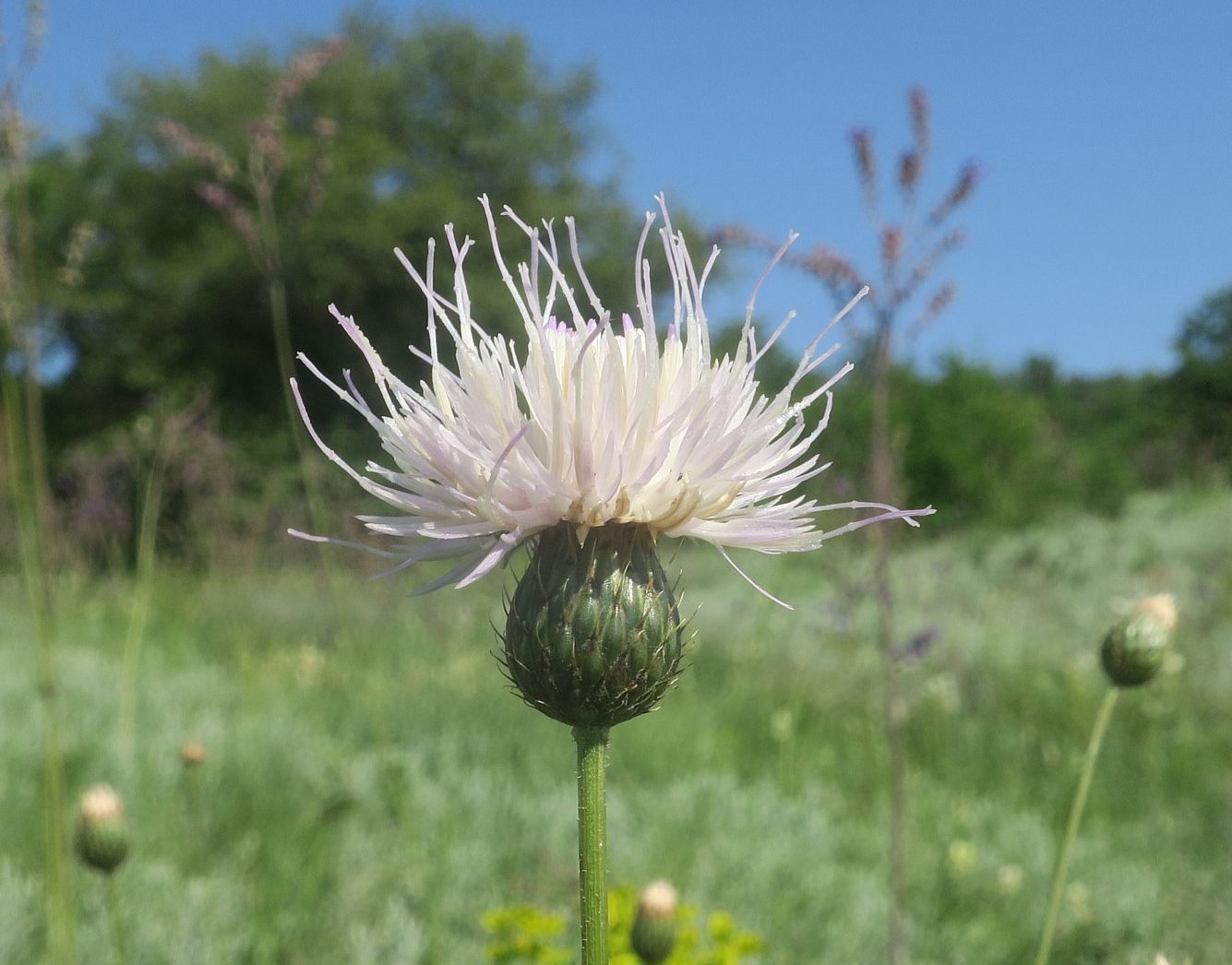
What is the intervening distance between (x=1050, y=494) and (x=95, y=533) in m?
12.8

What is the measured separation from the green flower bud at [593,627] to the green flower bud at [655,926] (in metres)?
0.94

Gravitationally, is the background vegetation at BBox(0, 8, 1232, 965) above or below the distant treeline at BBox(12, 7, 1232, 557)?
below

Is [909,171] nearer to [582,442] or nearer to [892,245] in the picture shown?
[892,245]

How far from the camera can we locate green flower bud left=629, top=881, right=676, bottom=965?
179cm

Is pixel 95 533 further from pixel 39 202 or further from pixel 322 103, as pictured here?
pixel 322 103

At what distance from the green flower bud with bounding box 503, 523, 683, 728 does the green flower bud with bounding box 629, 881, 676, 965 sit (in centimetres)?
94

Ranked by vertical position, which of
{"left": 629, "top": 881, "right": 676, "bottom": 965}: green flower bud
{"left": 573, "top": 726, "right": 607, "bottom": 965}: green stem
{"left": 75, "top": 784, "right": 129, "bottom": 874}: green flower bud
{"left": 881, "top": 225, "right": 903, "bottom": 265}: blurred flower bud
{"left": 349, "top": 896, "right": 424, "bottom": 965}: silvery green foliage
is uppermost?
{"left": 881, "top": 225, "right": 903, "bottom": 265}: blurred flower bud

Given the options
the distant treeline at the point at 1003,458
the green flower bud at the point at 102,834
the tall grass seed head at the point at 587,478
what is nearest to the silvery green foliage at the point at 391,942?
the green flower bud at the point at 102,834

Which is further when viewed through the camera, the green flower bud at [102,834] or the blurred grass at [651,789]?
the blurred grass at [651,789]

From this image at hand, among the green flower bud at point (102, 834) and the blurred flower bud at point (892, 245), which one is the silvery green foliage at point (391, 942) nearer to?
the green flower bud at point (102, 834)

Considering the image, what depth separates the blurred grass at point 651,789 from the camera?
3.01 m

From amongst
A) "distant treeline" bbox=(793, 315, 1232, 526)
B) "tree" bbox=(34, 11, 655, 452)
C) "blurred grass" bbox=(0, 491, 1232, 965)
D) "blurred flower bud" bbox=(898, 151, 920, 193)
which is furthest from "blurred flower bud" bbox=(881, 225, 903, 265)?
"tree" bbox=(34, 11, 655, 452)

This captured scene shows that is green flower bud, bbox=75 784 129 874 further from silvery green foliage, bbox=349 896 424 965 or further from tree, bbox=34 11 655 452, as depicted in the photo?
tree, bbox=34 11 655 452

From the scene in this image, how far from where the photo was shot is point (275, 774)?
13.3 feet
